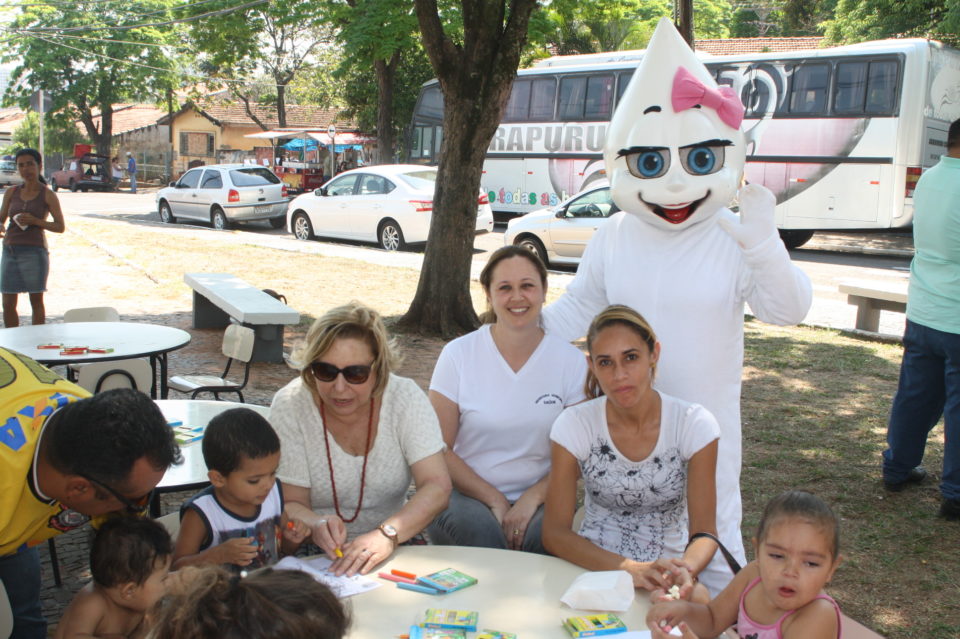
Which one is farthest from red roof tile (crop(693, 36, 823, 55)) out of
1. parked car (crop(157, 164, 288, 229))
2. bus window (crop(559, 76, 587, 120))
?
parked car (crop(157, 164, 288, 229))

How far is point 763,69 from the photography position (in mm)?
17484

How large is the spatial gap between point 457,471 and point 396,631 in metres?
1.31

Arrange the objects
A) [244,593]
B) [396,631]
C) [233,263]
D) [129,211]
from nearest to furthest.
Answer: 1. [244,593]
2. [396,631]
3. [233,263]
4. [129,211]

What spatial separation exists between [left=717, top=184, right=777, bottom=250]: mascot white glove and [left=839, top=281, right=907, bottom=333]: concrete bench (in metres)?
6.91

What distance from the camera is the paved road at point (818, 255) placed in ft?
37.1

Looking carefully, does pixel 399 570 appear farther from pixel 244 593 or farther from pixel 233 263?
pixel 233 263

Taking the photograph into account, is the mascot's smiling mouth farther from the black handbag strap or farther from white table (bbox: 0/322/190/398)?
white table (bbox: 0/322/190/398)

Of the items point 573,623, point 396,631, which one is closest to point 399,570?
point 396,631

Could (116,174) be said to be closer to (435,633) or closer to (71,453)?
(71,453)

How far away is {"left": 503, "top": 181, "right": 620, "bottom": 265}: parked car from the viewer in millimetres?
13789

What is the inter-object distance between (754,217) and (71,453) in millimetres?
2310

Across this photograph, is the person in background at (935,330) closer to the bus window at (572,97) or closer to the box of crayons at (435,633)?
the box of crayons at (435,633)

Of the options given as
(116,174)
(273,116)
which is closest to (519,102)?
(116,174)

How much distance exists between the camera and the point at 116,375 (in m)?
5.07
